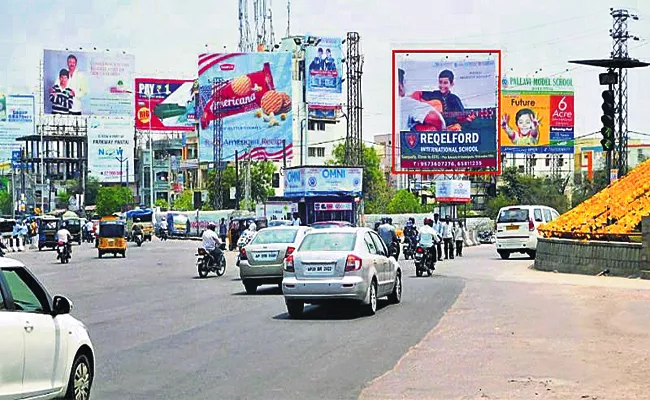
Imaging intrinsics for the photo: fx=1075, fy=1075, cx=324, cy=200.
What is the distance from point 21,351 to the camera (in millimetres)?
8055

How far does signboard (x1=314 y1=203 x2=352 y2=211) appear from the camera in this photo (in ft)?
214

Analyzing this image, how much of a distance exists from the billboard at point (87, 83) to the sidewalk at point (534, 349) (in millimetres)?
76374

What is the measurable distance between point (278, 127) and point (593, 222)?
5558 centimetres

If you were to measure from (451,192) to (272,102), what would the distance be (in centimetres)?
1792

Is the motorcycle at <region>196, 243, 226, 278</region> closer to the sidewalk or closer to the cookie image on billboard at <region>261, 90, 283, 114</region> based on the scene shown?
the sidewalk

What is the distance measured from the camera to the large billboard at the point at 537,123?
83.2 meters

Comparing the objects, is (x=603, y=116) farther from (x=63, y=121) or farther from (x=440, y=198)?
(x=63, y=121)

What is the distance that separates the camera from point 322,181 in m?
67.7

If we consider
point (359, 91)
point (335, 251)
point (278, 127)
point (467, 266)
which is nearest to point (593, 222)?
point (467, 266)

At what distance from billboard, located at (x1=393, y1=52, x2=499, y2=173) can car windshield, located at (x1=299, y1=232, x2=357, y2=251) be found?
46.6 meters

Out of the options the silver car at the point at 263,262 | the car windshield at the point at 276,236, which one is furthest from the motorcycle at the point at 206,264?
the silver car at the point at 263,262

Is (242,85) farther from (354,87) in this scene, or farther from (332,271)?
(332,271)

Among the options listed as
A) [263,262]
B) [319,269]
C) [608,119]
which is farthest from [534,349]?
[608,119]

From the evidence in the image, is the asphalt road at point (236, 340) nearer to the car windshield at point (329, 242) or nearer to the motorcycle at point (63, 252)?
the car windshield at point (329, 242)
